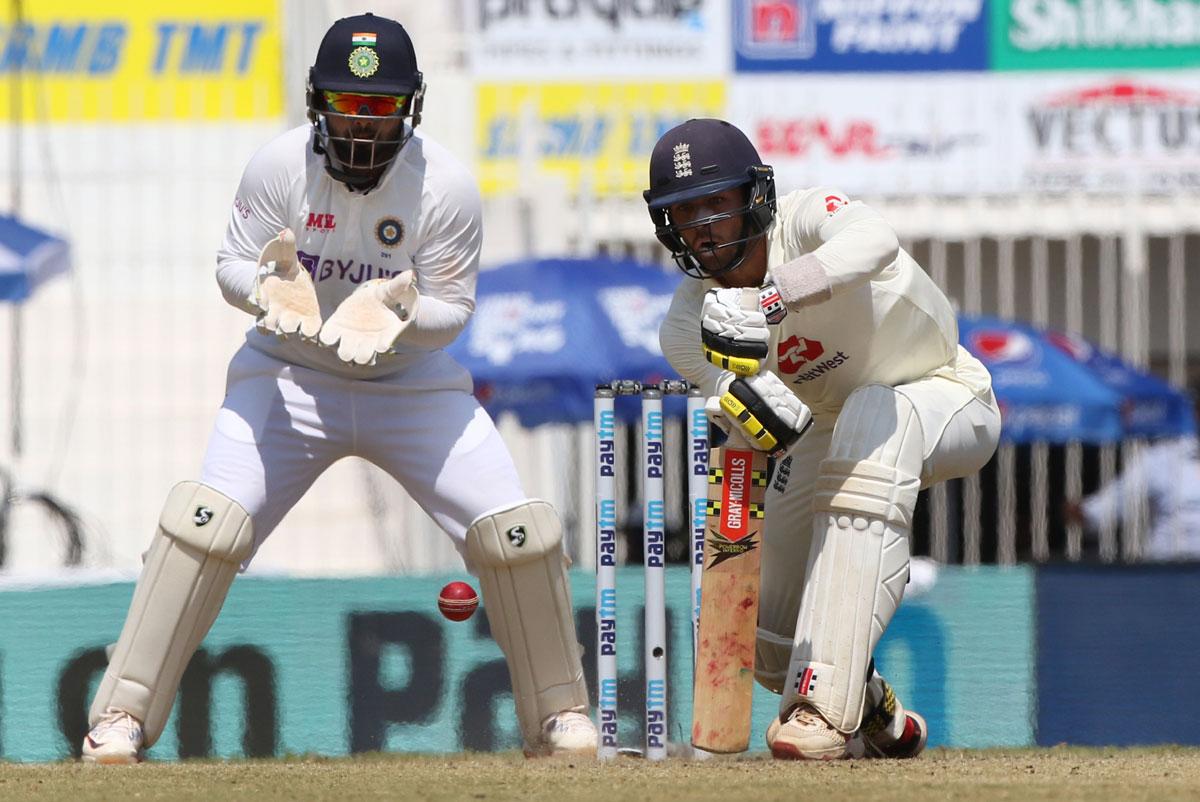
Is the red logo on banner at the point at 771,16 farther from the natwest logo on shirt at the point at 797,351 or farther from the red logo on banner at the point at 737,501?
the red logo on banner at the point at 737,501

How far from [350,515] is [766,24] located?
12.2ft

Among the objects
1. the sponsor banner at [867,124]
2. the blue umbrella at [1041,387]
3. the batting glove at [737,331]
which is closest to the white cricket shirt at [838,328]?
the batting glove at [737,331]

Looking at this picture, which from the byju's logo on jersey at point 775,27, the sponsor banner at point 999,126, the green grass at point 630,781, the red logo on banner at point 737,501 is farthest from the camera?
the sponsor banner at point 999,126

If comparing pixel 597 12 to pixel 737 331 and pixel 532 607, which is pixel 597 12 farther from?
pixel 737 331

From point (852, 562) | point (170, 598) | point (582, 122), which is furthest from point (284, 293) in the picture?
point (582, 122)

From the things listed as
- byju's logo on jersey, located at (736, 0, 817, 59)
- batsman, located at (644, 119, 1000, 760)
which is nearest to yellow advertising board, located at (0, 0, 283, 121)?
byju's logo on jersey, located at (736, 0, 817, 59)

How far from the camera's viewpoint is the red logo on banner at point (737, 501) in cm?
480

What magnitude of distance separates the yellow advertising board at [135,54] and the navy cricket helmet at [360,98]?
22.9ft

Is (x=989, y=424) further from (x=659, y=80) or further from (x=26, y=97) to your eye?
(x=26, y=97)

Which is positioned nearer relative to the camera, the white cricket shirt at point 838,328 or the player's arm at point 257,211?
the white cricket shirt at point 838,328

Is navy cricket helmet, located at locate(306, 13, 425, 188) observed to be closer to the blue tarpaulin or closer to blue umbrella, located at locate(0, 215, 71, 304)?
the blue tarpaulin

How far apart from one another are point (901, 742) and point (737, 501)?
0.93 metres

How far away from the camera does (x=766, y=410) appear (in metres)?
4.62

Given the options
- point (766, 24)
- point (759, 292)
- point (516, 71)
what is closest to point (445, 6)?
point (516, 71)
